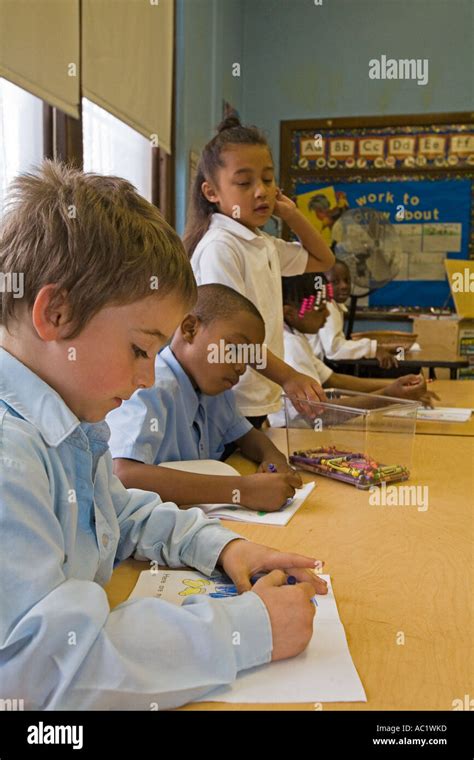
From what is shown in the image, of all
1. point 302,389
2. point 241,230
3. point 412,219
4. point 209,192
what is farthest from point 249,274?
point 412,219

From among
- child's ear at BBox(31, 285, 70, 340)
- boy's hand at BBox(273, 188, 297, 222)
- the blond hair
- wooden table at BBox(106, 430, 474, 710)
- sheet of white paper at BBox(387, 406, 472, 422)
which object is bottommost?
sheet of white paper at BBox(387, 406, 472, 422)

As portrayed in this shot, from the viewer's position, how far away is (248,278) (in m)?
1.86

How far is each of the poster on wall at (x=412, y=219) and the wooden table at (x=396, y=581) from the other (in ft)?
13.2

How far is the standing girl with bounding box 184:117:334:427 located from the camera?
179 centimetres

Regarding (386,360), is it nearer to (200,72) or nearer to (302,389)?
(302,389)

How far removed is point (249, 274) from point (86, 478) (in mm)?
1191

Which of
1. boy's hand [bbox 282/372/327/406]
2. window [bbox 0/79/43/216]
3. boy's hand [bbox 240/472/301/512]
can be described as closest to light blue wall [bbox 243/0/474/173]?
window [bbox 0/79/43/216]

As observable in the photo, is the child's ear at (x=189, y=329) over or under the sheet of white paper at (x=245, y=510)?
over

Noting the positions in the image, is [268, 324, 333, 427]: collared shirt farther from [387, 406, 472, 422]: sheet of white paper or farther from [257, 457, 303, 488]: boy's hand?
[257, 457, 303, 488]: boy's hand

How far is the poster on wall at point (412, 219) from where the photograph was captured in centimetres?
509

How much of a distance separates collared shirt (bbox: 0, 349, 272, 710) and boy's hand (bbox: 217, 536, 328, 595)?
118mm

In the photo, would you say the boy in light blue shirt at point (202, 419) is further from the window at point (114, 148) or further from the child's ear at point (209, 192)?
the window at point (114, 148)

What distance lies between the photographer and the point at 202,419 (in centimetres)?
147

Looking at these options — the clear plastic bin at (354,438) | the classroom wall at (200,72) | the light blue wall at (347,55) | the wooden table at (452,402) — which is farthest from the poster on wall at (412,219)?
the clear plastic bin at (354,438)
